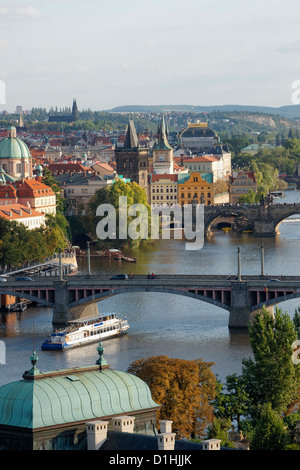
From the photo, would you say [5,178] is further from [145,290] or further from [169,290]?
[169,290]

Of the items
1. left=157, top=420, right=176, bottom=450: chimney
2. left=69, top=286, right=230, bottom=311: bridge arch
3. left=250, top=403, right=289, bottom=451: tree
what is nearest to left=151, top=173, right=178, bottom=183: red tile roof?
left=69, top=286, right=230, bottom=311: bridge arch

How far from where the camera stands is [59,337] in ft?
169

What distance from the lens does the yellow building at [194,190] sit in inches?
4402

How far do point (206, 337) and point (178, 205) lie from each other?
5521cm

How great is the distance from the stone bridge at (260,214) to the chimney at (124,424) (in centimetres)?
7272

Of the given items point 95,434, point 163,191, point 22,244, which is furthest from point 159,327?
point 163,191

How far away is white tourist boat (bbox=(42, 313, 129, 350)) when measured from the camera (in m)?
51.4

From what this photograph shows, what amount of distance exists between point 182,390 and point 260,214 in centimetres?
6354

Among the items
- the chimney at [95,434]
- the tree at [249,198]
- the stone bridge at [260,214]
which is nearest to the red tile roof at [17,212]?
the stone bridge at [260,214]

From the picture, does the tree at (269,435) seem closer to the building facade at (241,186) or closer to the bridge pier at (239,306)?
the bridge pier at (239,306)

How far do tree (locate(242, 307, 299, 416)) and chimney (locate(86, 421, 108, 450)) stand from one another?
11.4 meters

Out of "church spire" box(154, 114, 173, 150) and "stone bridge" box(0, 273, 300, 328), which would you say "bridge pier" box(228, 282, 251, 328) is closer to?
"stone bridge" box(0, 273, 300, 328)
